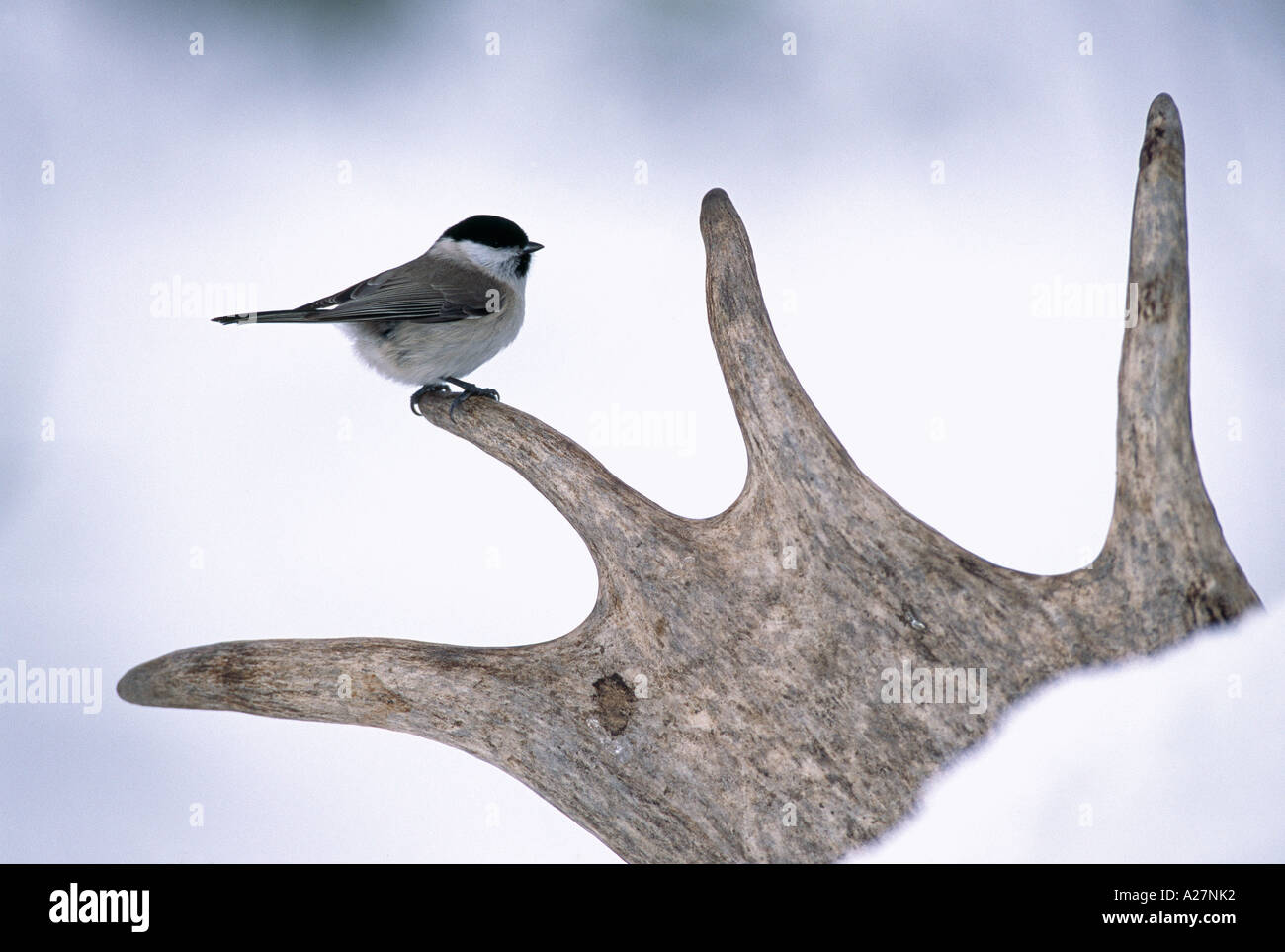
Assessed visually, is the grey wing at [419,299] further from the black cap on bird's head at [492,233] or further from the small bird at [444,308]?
the black cap on bird's head at [492,233]

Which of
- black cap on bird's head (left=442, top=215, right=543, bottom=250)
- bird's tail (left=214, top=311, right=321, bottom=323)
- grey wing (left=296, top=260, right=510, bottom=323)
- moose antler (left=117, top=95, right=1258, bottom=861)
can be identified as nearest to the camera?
moose antler (left=117, top=95, right=1258, bottom=861)

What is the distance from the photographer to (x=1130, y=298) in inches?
103

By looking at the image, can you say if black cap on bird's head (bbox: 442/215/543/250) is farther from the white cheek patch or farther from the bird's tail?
the bird's tail

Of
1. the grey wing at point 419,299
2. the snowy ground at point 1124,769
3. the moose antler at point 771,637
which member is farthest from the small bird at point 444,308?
the snowy ground at point 1124,769

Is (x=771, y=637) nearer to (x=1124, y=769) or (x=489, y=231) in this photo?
(x=1124, y=769)

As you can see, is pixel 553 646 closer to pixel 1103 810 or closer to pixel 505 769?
pixel 505 769

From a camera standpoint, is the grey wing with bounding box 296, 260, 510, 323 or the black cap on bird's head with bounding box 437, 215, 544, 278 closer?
the grey wing with bounding box 296, 260, 510, 323

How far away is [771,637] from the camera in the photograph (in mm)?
2887

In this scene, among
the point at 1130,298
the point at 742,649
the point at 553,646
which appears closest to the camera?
the point at 1130,298

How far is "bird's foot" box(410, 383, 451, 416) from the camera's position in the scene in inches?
141

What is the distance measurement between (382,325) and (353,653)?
Answer: 1.13 metres

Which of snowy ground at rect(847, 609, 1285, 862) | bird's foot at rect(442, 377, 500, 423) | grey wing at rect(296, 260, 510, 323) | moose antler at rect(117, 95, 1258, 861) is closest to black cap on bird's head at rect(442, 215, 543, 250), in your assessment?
grey wing at rect(296, 260, 510, 323)
